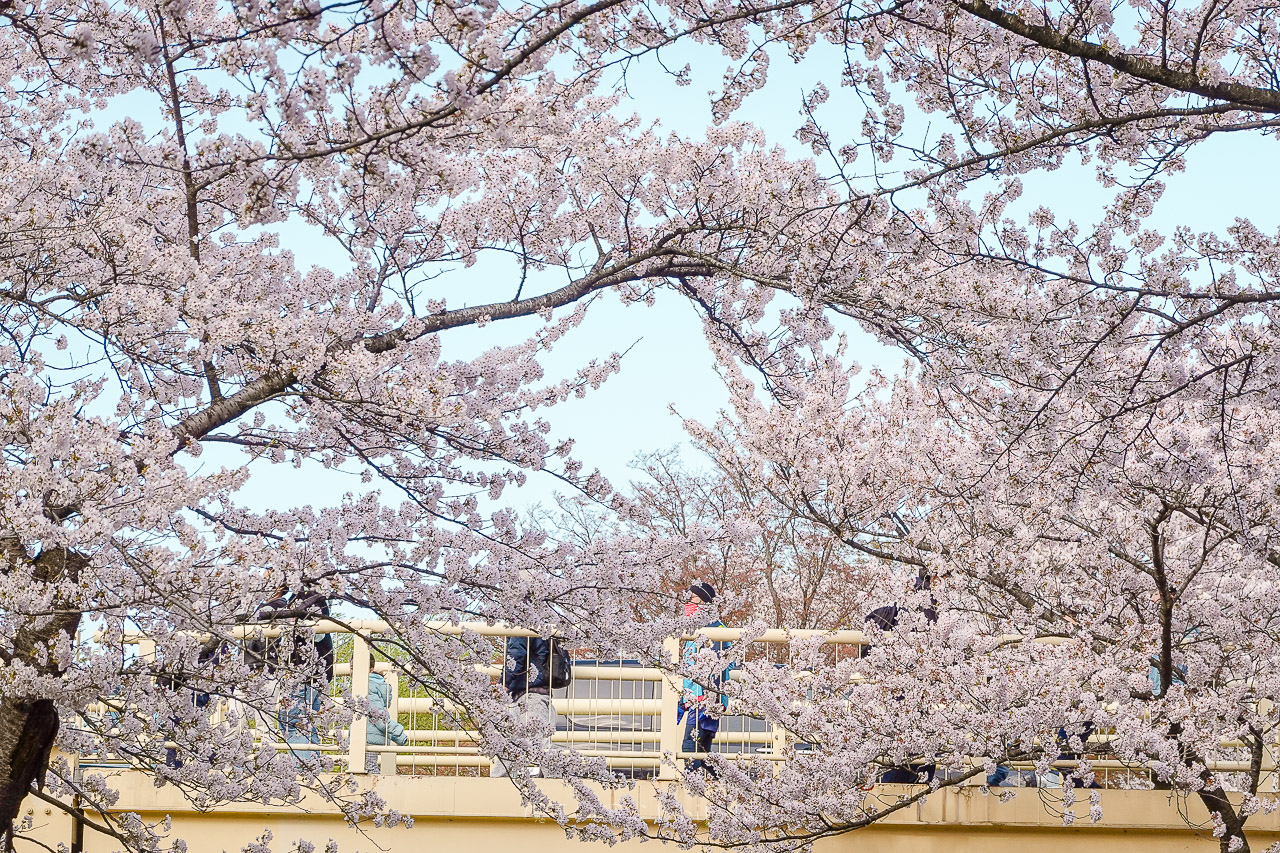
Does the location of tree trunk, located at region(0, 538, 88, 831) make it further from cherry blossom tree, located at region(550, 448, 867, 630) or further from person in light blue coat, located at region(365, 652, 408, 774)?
cherry blossom tree, located at region(550, 448, 867, 630)

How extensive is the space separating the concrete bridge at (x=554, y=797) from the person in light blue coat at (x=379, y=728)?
2.2 inches

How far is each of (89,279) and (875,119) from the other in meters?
2.92

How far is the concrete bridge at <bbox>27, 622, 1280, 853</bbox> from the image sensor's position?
24.1 ft

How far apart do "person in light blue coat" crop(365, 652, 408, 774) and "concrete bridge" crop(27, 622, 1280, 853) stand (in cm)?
6

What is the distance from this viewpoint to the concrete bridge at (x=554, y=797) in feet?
24.1

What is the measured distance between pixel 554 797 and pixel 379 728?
121 cm

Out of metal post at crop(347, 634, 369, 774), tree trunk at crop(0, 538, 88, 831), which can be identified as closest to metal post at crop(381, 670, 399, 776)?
metal post at crop(347, 634, 369, 774)

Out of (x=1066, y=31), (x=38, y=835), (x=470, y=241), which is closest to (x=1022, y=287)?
(x=1066, y=31)

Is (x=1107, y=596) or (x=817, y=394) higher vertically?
(x=817, y=394)

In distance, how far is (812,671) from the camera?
7.38 m

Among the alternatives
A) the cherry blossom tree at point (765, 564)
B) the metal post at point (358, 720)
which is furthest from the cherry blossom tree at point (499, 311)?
the cherry blossom tree at point (765, 564)

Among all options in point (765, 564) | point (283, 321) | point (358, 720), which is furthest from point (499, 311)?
point (765, 564)

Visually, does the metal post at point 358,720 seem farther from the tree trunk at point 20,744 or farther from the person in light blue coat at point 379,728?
the tree trunk at point 20,744

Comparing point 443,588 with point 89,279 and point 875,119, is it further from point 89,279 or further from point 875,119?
point 875,119
